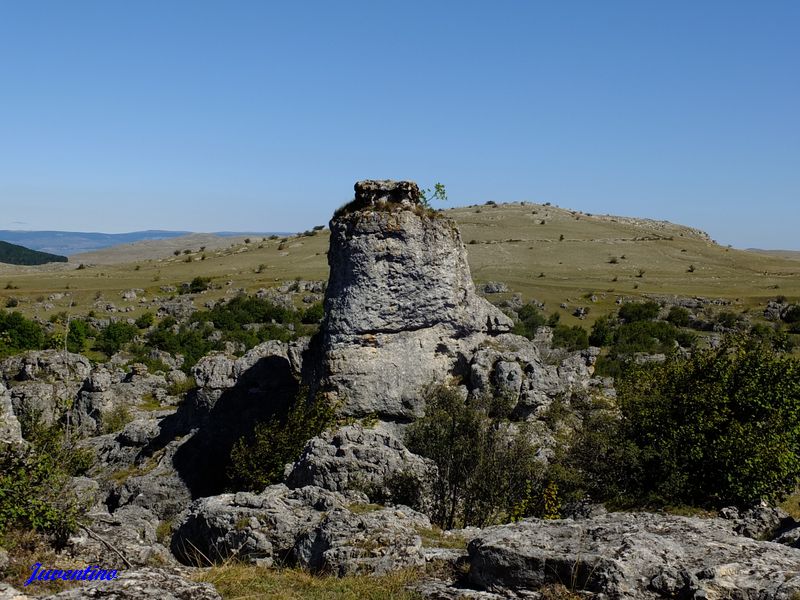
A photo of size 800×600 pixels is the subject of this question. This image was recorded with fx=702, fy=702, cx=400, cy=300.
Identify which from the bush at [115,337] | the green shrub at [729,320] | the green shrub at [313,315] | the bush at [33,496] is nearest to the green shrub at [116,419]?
the bush at [115,337]

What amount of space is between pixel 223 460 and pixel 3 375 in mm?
17975

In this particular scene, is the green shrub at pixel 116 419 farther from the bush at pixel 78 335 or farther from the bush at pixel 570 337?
the bush at pixel 570 337

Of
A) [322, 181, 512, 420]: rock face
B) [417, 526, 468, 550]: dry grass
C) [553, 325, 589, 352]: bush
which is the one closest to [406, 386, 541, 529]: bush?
[417, 526, 468, 550]: dry grass

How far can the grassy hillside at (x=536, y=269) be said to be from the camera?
251ft

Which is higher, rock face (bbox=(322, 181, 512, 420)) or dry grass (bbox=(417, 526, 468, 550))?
rock face (bbox=(322, 181, 512, 420))

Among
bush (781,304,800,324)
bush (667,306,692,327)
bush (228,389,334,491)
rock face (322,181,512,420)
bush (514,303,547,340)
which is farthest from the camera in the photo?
bush (667,306,692,327)

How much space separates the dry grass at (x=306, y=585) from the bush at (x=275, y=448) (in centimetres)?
1109

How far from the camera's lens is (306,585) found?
10.7 m

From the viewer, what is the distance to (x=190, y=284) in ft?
278

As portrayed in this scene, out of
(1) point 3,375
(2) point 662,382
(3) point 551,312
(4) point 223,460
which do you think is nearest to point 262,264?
(3) point 551,312

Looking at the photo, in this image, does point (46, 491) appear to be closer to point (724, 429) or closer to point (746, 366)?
point (724, 429)

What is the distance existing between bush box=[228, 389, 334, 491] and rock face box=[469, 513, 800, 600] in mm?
13201

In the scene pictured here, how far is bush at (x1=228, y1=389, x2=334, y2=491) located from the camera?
74.2 feet

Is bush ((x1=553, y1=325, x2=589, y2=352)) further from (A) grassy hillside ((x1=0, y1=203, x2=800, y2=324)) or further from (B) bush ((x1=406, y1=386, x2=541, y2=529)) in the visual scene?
(B) bush ((x1=406, y1=386, x2=541, y2=529))
